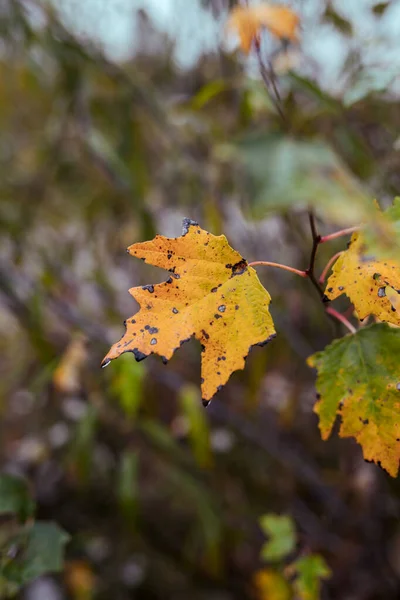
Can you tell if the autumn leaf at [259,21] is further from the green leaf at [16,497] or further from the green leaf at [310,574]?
the green leaf at [310,574]

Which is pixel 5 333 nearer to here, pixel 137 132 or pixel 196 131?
pixel 137 132

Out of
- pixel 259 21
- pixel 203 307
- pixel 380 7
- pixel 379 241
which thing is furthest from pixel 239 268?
pixel 380 7

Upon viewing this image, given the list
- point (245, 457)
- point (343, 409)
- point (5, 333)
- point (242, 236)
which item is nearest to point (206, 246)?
point (343, 409)

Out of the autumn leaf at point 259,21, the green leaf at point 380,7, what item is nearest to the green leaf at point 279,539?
the autumn leaf at point 259,21

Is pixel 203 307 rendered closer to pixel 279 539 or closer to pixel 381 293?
pixel 381 293

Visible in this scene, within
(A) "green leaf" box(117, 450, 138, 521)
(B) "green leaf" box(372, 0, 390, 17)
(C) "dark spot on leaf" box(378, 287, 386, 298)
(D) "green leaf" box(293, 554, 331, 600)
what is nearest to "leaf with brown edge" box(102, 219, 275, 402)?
(C) "dark spot on leaf" box(378, 287, 386, 298)
